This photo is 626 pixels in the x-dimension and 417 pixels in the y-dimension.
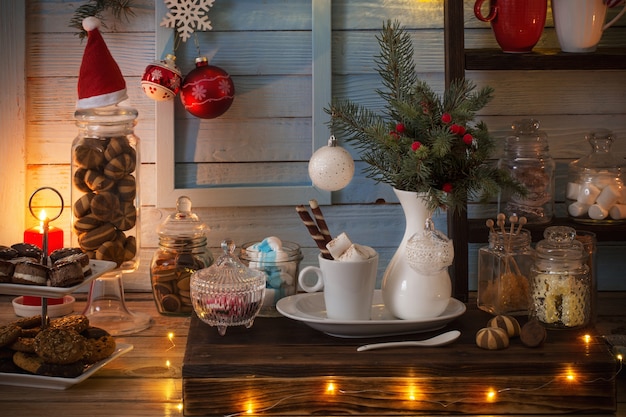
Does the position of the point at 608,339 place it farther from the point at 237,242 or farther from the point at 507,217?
the point at 237,242

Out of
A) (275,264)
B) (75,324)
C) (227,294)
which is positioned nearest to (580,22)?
(275,264)

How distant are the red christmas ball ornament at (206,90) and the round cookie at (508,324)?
2.13ft

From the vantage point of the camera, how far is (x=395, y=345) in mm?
1388

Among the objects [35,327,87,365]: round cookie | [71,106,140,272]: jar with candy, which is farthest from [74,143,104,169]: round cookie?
[35,327,87,365]: round cookie

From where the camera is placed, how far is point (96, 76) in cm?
167

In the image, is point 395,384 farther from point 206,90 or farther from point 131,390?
point 206,90

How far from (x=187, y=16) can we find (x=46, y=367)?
→ 74 centimetres

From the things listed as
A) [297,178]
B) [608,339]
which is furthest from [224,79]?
[608,339]

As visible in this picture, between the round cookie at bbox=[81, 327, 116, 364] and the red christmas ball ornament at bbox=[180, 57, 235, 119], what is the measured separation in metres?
0.48

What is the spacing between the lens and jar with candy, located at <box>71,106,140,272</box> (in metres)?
1.65

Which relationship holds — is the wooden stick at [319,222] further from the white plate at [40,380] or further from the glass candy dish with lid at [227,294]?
the white plate at [40,380]

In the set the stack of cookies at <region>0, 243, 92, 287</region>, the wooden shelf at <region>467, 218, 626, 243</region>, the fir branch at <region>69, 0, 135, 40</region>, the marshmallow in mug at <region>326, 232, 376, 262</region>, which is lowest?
the stack of cookies at <region>0, 243, 92, 287</region>

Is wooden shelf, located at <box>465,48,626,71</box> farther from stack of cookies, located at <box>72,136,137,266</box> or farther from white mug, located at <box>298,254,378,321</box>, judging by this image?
stack of cookies, located at <box>72,136,137,266</box>

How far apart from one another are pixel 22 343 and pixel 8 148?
566mm
